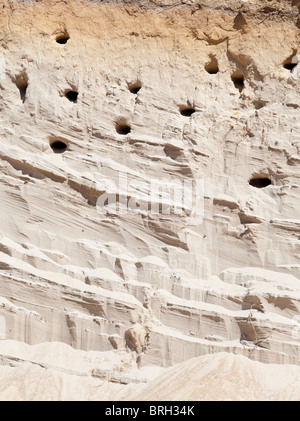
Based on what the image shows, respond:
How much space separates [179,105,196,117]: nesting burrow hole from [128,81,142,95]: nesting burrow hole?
0.51m

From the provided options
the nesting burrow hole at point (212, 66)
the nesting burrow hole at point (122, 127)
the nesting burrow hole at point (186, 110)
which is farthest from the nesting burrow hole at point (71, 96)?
the nesting burrow hole at point (212, 66)

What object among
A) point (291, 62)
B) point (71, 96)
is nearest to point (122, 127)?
point (71, 96)

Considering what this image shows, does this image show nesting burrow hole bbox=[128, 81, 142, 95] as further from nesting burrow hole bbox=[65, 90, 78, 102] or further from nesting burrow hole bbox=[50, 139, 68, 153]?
nesting burrow hole bbox=[50, 139, 68, 153]

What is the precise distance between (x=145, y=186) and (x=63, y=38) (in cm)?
203

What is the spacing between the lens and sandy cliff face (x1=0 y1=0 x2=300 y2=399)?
6617 mm

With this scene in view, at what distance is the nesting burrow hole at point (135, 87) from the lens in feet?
25.3

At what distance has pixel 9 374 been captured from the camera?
6.38m

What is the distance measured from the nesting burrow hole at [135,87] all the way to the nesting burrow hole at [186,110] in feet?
1.68

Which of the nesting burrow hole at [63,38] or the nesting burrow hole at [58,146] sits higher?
the nesting burrow hole at [63,38]

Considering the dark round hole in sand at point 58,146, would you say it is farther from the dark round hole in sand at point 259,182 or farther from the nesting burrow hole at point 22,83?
the dark round hole in sand at point 259,182

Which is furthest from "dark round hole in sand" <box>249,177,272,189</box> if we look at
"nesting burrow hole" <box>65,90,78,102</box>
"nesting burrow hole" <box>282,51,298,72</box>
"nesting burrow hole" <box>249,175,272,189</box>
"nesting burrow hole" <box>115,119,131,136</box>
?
"nesting burrow hole" <box>65,90,78,102</box>

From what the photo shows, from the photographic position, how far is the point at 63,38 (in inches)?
314

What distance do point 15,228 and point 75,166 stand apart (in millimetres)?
879
